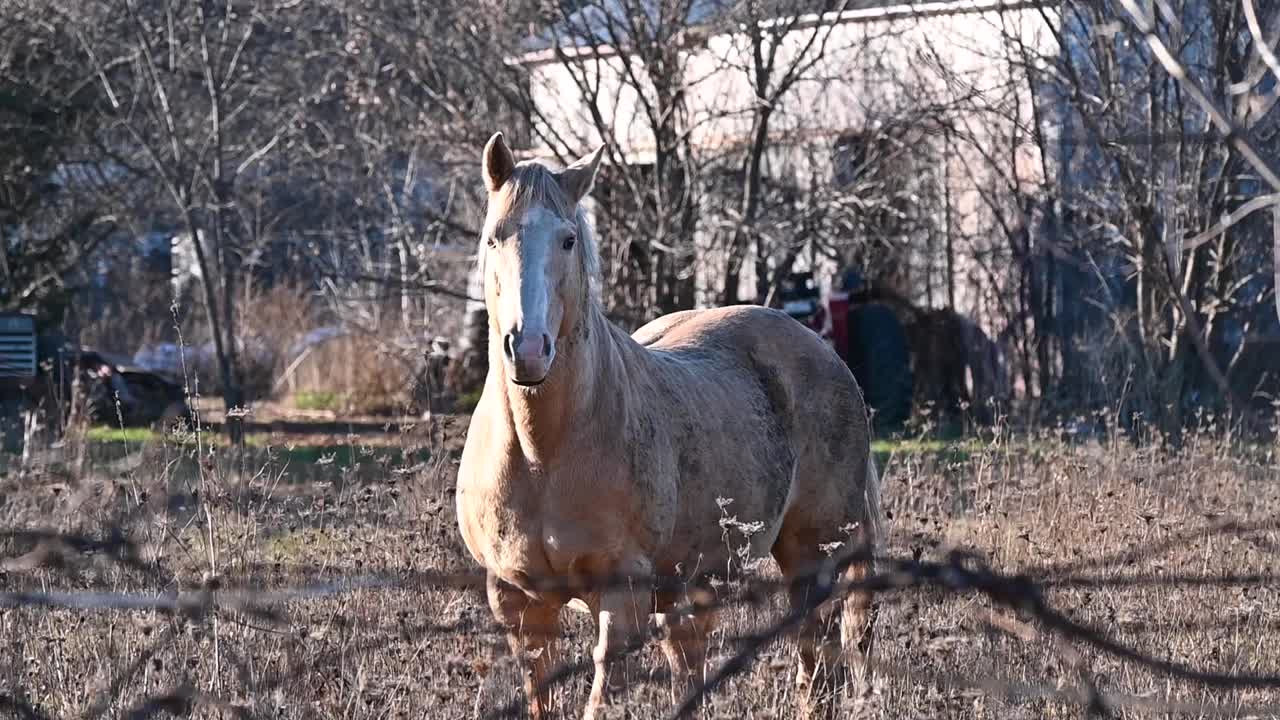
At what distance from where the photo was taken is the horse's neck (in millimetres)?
4383

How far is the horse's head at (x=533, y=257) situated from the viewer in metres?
3.91

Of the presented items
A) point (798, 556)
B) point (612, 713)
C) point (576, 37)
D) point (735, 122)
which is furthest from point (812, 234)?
point (612, 713)

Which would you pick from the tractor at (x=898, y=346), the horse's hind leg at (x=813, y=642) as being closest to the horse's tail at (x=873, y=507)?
the horse's hind leg at (x=813, y=642)

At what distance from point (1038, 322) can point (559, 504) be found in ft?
34.6

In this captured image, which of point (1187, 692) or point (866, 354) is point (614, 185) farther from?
point (1187, 692)

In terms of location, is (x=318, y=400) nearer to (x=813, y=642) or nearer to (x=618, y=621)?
(x=813, y=642)

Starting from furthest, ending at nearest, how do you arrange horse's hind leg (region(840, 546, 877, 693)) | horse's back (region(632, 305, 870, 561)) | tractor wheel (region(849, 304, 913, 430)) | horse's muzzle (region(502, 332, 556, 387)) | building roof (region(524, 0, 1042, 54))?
tractor wheel (region(849, 304, 913, 430)) < building roof (region(524, 0, 1042, 54)) < horse's back (region(632, 305, 870, 561)) < horse's hind leg (region(840, 546, 877, 693)) < horse's muzzle (region(502, 332, 556, 387))

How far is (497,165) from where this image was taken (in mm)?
4383

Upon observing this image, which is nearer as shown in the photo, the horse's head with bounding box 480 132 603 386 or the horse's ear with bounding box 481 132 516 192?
the horse's head with bounding box 480 132 603 386

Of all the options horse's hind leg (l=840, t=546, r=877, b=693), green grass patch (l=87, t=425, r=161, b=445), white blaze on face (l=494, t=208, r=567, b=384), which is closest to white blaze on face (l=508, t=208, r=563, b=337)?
white blaze on face (l=494, t=208, r=567, b=384)

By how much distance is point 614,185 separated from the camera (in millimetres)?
12578

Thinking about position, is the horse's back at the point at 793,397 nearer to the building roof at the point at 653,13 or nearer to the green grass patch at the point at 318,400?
the building roof at the point at 653,13

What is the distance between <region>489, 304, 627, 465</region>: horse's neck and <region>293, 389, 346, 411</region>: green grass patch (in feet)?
37.2

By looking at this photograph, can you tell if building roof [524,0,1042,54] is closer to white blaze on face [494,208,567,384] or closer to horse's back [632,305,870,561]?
horse's back [632,305,870,561]
